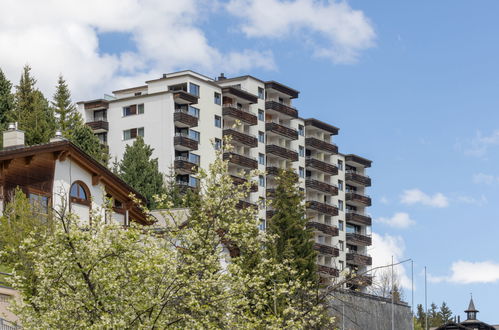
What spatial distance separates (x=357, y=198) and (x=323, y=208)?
513 inches

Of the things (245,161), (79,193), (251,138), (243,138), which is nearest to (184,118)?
(243,138)

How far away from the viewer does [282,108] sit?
12781 cm

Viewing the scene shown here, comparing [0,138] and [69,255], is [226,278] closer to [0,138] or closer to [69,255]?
[69,255]

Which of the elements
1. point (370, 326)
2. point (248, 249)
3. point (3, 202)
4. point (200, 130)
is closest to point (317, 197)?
point (200, 130)

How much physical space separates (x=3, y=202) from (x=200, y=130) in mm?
63715

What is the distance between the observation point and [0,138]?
232ft

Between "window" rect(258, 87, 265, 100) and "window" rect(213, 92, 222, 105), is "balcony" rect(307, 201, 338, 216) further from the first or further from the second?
"window" rect(213, 92, 222, 105)

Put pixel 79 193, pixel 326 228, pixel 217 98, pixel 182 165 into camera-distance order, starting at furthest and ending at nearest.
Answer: pixel 326 228, pixel 217 98, pixel 182 165, pixel 79 193

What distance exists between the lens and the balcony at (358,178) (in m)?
145

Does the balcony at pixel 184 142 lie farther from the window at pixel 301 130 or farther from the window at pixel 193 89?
the window at pixel 301 130

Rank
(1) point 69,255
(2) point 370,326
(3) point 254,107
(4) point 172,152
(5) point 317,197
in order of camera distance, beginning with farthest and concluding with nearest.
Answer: (5) point 317,197, (3) point 254,107, (4) point 172,152, (2) point 370,326, (1) point 69,255

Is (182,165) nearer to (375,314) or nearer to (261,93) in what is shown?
(261,93)

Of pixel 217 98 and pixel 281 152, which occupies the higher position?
pixel 217 98

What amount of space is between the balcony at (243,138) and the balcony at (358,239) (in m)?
27.5
